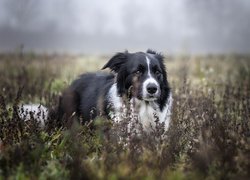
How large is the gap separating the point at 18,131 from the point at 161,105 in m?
2.02

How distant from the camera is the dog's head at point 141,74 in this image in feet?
19.6

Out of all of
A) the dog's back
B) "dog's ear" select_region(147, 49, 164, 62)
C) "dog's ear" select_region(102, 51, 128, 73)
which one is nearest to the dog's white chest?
the dog's back

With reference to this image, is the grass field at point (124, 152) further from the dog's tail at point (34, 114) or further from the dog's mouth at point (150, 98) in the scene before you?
the dog's mouth at point (150, 98)

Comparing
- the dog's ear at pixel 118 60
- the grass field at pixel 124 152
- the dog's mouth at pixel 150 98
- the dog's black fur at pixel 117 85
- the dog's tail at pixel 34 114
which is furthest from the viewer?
the dog's ear at pixel 118 60

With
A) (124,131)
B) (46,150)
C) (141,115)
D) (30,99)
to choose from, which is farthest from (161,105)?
(30,99)

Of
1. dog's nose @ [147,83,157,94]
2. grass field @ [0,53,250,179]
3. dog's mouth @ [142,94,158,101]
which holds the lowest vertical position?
grass field @ [0,53,250,179]

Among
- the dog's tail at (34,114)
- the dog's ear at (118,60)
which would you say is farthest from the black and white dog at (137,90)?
the dog's tail at (34,114)

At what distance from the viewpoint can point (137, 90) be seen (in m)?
5.89

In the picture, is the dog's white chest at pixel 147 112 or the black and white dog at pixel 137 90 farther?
the dog's white chest at pixel 147 112

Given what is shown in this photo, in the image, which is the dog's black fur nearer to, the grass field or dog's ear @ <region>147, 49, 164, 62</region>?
dog's ear @ <region>147, 49, 164, 62</region>

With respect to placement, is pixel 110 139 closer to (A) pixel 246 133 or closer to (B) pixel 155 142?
(B) pixel 155 142

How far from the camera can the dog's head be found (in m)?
5.96

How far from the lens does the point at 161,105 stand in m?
6.41

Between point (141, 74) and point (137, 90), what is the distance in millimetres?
374
